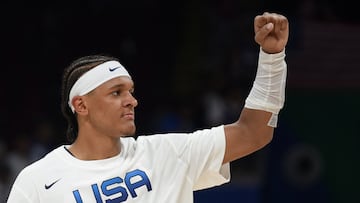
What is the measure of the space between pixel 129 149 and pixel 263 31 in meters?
0.77

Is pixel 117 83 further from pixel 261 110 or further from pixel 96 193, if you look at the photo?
pixel 261 110

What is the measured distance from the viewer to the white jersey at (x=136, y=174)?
3.71m

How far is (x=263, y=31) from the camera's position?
11.7 ft

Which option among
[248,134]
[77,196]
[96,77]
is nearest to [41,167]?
[77,196]

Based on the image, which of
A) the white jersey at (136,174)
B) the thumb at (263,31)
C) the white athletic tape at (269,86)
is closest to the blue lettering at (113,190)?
the white jersey at (136,174)

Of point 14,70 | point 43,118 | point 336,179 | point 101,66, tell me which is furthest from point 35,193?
point 14,70

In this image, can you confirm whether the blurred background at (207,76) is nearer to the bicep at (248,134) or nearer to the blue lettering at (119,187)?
the bicep at (248,134)

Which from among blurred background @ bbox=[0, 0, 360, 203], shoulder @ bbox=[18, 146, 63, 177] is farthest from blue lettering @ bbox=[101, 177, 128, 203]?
blurred background @ bbox=[0, 0, 360, 203]

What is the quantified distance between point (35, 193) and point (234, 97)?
213 inches

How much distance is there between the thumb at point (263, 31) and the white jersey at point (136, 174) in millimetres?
438

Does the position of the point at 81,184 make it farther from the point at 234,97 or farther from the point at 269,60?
the point at 234,97

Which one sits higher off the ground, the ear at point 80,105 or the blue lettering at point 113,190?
the ear at point 80,105

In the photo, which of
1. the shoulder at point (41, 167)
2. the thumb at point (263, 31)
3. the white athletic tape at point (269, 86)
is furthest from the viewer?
the shoulder at point (41, 167)

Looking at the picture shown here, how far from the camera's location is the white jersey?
3.71 m
